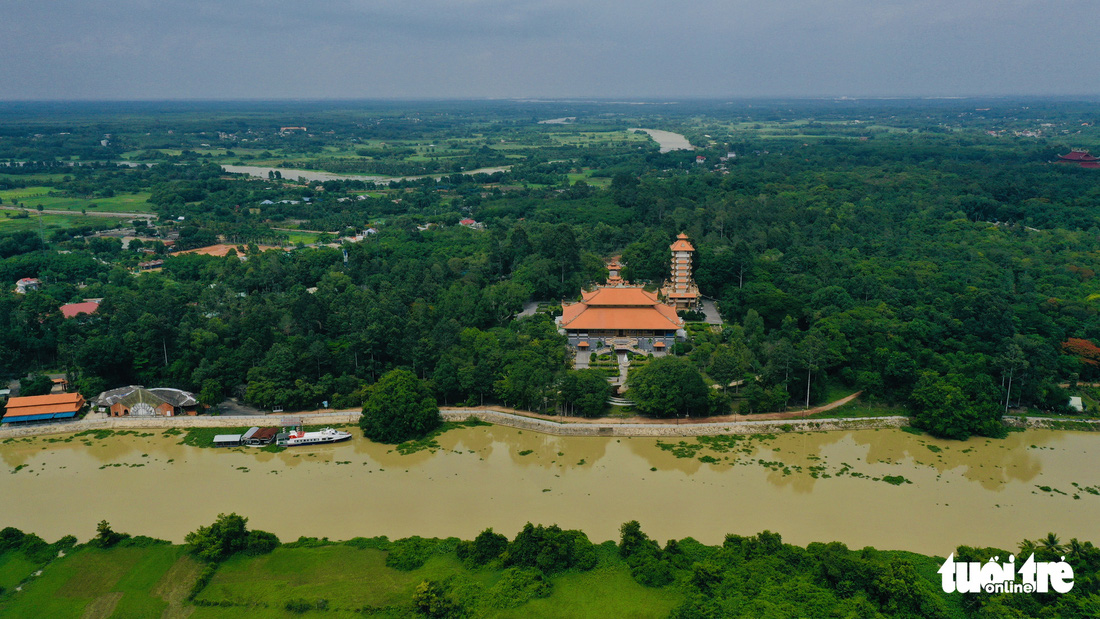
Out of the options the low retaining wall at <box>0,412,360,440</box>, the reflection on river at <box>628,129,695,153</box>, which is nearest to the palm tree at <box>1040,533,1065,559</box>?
the low retaining wall at <box>0,412,360,440</box>

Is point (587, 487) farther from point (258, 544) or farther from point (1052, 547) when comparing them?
point (1052, 547)

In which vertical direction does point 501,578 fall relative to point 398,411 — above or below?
below

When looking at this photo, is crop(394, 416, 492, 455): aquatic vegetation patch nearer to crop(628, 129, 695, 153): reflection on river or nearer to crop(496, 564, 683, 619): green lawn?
crop(496, 564, 683, 619): green lawn

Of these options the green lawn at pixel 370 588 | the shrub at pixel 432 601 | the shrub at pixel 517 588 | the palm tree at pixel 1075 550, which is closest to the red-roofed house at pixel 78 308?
the green lawn at pixel 370 588

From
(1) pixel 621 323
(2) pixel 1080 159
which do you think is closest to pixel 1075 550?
(1) pixel 621 323

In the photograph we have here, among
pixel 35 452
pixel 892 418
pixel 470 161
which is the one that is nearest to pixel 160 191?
pixel 470 161

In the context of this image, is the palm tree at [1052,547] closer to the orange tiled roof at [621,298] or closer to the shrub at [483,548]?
the shrub at [483,548]

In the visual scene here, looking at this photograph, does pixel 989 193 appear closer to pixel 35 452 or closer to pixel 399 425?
pixel 399 425
